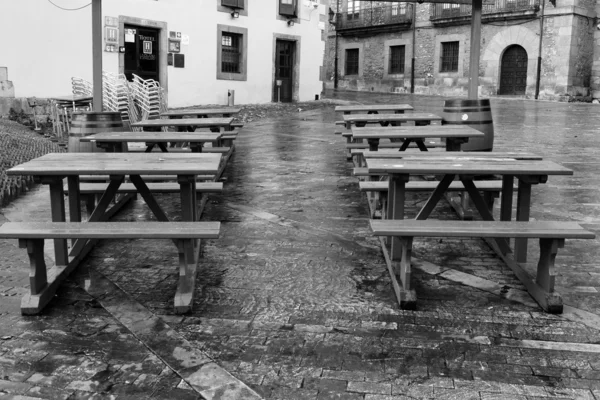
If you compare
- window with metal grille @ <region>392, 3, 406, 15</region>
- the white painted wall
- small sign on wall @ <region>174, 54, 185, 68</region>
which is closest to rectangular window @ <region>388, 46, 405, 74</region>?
window with metal grille @ <region>392, 3, 406, 15</region>

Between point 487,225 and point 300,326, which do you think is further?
point 487,225

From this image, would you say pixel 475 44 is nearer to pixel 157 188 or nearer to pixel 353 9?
pixel 157 188

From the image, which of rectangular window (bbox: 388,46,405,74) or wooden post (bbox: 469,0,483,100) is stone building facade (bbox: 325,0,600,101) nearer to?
rectangular window (bbox: 388,46,405,74)

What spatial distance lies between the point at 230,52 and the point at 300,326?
16.7 m

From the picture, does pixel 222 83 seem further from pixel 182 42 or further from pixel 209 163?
pixel 209 163

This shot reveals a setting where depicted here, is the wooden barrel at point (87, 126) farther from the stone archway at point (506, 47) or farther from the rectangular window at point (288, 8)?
the stone archway at point (506, 47)

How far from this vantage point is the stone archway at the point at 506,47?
84.4 ft

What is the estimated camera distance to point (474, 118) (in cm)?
673

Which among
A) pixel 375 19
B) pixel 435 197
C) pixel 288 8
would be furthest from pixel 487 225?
pixel 375 19

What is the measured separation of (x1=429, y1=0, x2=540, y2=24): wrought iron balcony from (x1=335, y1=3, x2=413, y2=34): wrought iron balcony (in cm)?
172

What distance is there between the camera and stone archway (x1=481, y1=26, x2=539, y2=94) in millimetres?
25719

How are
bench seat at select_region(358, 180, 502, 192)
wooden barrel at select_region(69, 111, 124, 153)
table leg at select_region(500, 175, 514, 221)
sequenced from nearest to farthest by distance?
table leg at select_region(500, 175, 514, 221), bench seat at select_region(358, 180, 502, 192), wooden barrel at select_region(69, 111, 124, 153)

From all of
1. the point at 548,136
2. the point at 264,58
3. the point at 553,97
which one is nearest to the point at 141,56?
the point at 264,58

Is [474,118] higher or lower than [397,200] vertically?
higher
